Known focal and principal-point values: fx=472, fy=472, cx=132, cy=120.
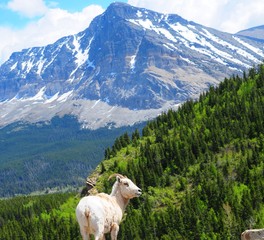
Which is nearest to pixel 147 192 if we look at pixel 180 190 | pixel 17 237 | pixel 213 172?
pixel 180 190

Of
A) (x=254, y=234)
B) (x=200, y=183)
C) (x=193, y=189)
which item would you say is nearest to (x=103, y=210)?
(x=254, y=234)

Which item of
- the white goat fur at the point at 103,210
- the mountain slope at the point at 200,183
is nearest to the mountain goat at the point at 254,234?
the white goat fur at the point at 103,210

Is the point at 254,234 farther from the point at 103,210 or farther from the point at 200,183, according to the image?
the point at 200,183

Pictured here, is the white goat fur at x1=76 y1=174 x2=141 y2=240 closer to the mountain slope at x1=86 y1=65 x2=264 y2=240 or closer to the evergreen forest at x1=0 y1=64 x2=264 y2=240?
the evergreen forest at x1=0 y1=64 x2=264 y2=240

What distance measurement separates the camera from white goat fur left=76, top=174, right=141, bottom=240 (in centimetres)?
2597

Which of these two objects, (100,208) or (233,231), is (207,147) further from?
(100,208)

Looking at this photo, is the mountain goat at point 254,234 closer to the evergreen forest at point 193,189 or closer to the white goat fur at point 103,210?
the white goat fur at point 103,210

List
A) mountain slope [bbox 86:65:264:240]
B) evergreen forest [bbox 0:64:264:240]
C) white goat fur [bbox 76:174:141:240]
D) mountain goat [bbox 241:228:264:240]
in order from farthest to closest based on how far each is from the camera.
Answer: evergreen forest [bbox 0:64:264:240]
mountain slope [bbox 86:65:264:240]
white goat fur [bbox 76:174:141:240]
mountain goat [bbox 241:228:264:240]

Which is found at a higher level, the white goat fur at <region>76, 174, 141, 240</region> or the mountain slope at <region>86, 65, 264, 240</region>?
the white goat fur at <region>76, 174, 141, 240</region>

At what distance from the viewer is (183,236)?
14062 centimetres

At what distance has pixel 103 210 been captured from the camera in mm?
26641

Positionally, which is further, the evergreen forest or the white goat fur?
the evergreen forest

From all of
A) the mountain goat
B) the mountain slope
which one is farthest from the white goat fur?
the mountain slope

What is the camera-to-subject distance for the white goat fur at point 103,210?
2597 centimetres
